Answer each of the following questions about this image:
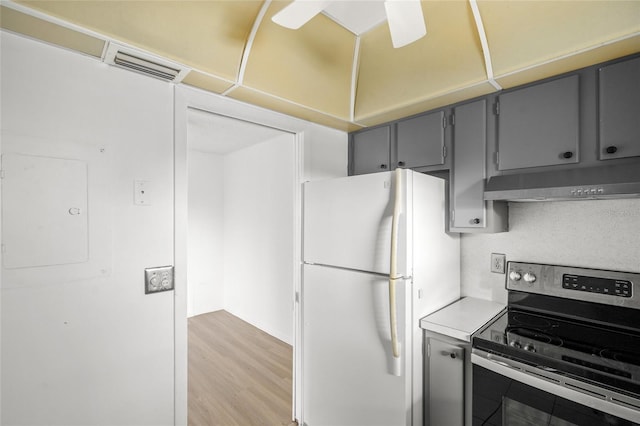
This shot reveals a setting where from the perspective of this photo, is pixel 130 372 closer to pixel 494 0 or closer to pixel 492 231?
pixel 492 231

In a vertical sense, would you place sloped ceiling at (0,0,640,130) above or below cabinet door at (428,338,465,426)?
above

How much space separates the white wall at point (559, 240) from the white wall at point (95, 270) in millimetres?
1935

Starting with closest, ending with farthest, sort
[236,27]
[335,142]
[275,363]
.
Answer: [236,27], [335,142], [275,363]

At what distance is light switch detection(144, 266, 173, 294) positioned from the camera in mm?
1558

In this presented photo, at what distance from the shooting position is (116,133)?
149cm

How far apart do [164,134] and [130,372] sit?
4.01 ft

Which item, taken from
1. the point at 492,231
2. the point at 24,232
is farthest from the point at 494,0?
the point at 24,232

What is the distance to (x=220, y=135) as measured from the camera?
351cm

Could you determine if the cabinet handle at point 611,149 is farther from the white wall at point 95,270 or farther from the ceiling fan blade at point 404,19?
A: the white wall at point 95,270

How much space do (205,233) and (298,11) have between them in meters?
3.83

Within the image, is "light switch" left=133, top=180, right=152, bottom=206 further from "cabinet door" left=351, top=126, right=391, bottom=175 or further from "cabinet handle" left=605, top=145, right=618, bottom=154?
"cabinet handle" left=605, top=145, right=618, bottom=154

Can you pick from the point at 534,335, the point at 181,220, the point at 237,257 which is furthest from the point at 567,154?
the point at 237,257

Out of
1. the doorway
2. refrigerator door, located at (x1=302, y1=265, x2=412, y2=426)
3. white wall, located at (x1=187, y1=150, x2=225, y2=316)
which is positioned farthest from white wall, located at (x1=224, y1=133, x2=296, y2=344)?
refrigerator door, located at (x1=302, y1=265, x2=412, y2=426)

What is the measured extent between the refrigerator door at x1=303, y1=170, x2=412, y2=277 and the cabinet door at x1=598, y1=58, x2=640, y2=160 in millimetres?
884
